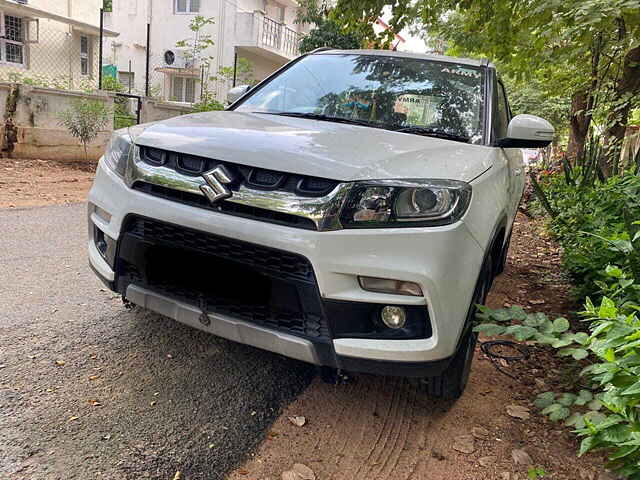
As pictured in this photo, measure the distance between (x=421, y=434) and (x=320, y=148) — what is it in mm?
1305

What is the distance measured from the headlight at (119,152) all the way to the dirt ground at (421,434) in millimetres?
1349

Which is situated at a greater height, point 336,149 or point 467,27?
point 467,27

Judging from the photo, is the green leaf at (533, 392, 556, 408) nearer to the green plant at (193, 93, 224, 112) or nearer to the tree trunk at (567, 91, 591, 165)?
the tree trunk at (567, 91, 591, 165)

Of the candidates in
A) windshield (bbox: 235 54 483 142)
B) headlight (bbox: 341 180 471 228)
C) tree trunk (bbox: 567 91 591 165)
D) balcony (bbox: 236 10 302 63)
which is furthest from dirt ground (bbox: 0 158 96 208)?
balcony (bbox: 236 10 302 63)

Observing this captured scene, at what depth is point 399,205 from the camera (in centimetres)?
196

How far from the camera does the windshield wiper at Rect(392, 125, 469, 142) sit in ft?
9.25

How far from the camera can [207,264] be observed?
2123 millimetres

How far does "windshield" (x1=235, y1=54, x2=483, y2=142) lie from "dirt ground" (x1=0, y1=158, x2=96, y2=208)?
3.93 metres

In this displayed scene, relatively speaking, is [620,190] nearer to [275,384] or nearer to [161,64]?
[275,384]

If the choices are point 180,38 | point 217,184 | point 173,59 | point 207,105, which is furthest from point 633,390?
point 180,38

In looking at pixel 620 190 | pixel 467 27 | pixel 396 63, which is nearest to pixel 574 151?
pixel 467 27

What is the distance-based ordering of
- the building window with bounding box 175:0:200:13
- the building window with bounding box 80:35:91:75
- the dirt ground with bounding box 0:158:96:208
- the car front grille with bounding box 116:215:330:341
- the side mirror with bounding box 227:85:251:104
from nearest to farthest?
the car front grille with bounding box 116:215:330:341, the side mirror with bounding box 227:85:251:104, the dirt ground with bounding box 0:158:96:208, the building window with bounding box 80:35:91:75, the building window with bounding box 175:0:200:13

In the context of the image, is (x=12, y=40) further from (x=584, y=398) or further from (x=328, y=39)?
(x=584, y=398)

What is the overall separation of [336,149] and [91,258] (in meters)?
1.34
